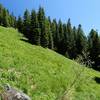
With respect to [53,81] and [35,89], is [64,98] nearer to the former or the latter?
[35,89]

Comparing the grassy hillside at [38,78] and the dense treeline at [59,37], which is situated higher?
the dense treeline at [59,37]

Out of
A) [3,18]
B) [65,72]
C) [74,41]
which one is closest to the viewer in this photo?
[65,72]

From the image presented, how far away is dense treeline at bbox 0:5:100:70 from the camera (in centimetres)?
7769

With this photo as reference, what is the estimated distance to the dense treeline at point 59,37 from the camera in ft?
255

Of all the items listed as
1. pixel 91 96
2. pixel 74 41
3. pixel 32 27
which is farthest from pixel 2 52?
pixel 74 41

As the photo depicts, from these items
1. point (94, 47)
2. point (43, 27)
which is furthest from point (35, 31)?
point (94, 47)

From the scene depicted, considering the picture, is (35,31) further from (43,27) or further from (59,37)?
(59,37)

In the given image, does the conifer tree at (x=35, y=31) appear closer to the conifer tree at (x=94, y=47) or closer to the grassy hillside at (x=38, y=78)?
the conifer tree at (x=94, y=47)

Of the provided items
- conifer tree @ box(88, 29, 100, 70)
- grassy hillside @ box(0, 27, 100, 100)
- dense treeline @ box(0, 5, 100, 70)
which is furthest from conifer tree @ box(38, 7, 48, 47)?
grassy hillside @ box(0, 27, 100, 100)

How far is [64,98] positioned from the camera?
7.27 metres

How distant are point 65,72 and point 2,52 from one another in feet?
32.8

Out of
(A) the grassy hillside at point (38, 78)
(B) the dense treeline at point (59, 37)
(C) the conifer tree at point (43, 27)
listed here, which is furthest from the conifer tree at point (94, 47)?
(A) the grassy hillside at point (38, 78)

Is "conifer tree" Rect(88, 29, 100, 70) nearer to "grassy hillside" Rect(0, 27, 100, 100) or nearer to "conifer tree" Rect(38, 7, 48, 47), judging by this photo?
"conifer tree" Rect(38, 7, 48, 47)

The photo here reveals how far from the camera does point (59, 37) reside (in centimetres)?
10100
